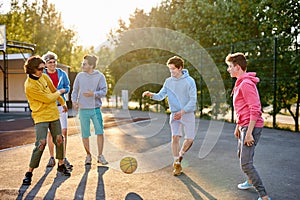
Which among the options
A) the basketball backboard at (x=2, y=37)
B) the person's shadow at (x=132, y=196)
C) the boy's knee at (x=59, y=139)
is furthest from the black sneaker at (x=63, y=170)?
the basketball backboard at (x=2, y=37)

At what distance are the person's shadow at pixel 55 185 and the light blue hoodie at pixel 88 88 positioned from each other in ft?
4.20

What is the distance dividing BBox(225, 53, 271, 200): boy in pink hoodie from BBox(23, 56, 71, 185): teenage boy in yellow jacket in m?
2.42

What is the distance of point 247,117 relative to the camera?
3771 millimetres

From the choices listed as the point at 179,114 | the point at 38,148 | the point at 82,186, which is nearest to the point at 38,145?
the point at 38,148

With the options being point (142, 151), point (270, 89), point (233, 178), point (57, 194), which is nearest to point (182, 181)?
point (233, 178)

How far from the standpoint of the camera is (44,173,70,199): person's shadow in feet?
13.1

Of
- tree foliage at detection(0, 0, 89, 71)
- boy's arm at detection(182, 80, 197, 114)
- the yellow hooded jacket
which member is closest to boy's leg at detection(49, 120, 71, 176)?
the yellow hooded jacket

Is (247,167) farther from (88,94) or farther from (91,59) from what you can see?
(91,59)

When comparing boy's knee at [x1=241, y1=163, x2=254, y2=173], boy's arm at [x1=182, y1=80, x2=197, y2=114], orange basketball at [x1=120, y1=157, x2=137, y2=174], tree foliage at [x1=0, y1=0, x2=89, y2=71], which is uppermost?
tree foliage at [x1=0, y1=0, x2=89, y2=71]

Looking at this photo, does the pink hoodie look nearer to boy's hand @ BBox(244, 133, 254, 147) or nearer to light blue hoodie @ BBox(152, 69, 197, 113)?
boy's hand @ BBox(244, 133, 254, 147)

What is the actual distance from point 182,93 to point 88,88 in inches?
64.4

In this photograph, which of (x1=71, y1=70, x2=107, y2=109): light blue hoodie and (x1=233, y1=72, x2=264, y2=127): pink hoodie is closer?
(x1=233, y1=72, x2=264, y2=127): pink hoodie

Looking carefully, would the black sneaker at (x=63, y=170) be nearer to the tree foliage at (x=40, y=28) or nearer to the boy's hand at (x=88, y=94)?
the boy's hand at (x=88, y=94)

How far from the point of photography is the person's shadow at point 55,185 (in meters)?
3.98
